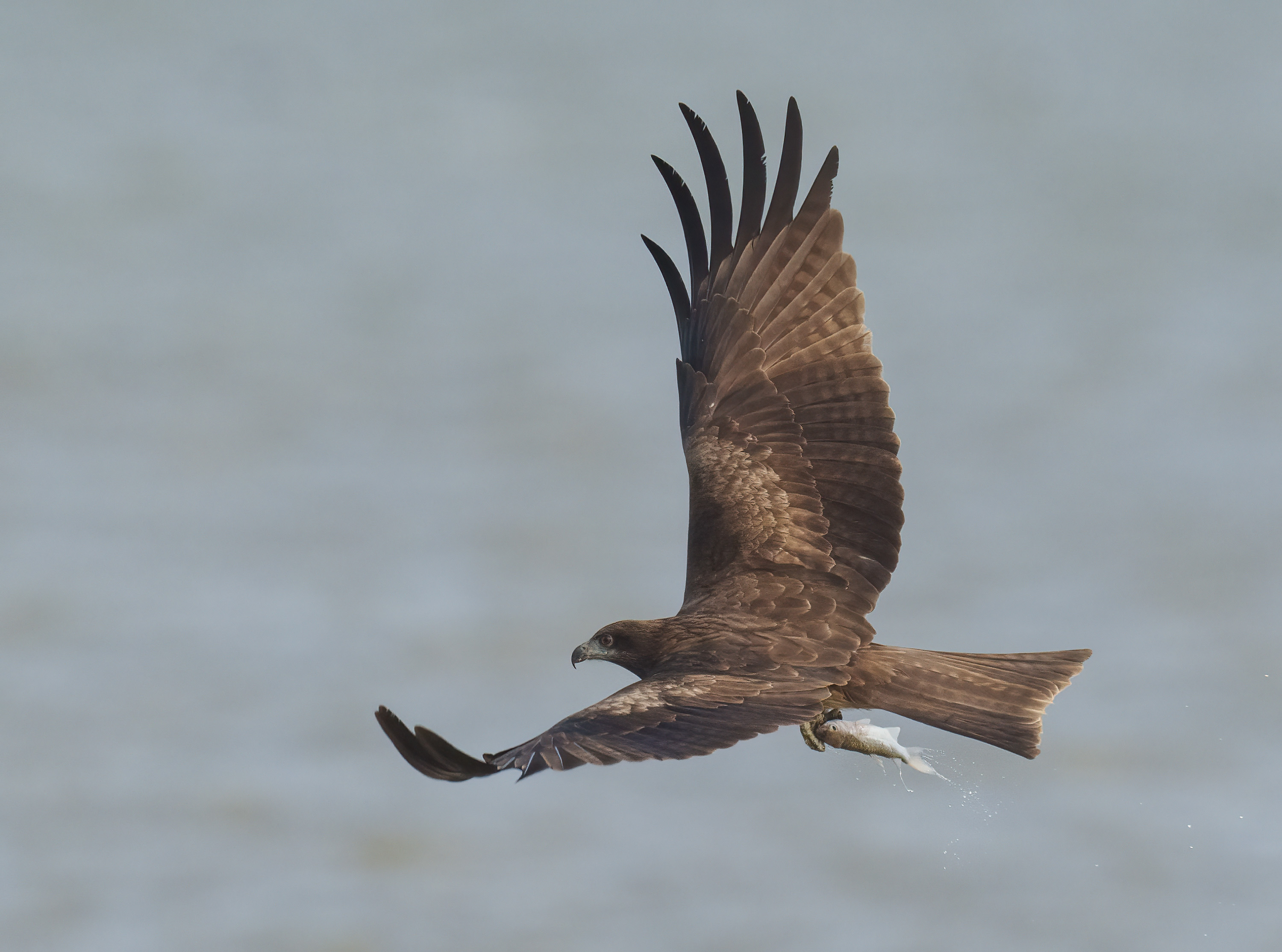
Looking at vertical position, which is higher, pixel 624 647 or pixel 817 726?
pixel 624 647

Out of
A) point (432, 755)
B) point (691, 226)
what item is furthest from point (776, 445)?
point (432, 755)

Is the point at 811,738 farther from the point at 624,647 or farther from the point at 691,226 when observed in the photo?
the point at 691,226

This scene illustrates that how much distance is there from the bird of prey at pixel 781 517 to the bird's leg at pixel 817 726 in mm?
29

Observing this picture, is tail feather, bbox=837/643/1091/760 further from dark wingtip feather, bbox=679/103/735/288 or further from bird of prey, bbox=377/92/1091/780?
dark wingtip feather, bbox=679/103/735/288

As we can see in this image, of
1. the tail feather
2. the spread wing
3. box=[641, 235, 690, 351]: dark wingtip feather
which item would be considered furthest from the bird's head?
box=[641, 235, 690, 351]: dark wingtip feather

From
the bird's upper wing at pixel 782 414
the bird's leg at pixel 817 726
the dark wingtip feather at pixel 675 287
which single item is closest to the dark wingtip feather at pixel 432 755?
the bird's leg at pixel 817 726

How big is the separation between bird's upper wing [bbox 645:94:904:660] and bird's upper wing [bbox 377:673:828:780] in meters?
1.06

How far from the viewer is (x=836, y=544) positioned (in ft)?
31.9

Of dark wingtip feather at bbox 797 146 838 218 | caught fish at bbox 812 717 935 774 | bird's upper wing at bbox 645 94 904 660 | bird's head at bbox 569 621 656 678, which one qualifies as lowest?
caught fish at bbox 812 717 935 774

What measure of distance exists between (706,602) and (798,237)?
8.54 ft

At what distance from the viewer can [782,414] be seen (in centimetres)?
1024

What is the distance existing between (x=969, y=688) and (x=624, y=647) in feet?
6.67

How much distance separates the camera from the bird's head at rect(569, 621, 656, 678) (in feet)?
30.5

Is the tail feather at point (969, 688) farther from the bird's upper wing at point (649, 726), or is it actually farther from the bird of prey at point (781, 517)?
the bird's upper wing at point (649, 726)
